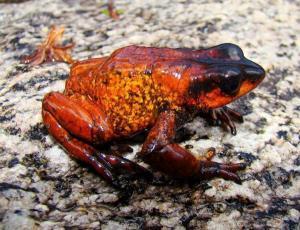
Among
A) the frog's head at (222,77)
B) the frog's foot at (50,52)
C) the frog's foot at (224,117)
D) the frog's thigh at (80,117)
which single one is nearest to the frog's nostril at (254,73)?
the frog's head at (222,77)

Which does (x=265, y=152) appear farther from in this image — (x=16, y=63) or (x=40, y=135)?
(x=16, y=63)

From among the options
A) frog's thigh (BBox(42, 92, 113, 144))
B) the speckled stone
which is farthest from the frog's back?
the speckled stone

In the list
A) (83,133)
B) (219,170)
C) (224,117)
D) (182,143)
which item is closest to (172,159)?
(219,170)

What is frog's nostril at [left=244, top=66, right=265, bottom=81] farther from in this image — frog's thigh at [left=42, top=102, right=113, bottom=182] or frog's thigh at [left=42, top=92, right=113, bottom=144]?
frog's thigh at [left=42, top=102, right=113, bottom=182]

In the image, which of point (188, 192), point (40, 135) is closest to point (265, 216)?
point (188, 192)

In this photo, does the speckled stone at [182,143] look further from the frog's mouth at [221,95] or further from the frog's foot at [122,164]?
the frog's mouth at [221,95]

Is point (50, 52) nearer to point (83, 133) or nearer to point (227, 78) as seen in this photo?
point (83, 133)
